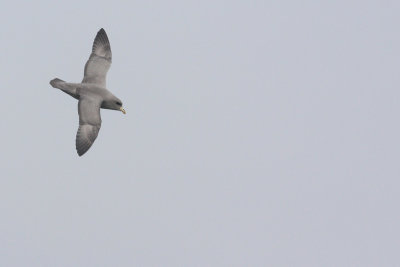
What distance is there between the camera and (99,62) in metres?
38.0

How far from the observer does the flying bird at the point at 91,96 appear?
113 feet

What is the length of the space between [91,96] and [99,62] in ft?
10.6

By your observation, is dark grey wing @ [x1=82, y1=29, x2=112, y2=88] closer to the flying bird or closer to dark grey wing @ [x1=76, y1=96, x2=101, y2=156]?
the flying bird

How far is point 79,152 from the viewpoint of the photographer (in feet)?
111

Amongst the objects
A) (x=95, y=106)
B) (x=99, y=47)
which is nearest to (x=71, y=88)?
(x=95, y=106)

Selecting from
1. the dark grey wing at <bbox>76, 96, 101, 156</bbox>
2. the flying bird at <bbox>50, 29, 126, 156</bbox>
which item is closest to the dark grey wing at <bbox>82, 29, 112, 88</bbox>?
the flying bird at <bbox>50, 29, 126, 156</bbox>

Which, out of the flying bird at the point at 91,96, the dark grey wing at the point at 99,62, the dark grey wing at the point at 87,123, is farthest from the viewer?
the dark grey wing at the point at 99,62

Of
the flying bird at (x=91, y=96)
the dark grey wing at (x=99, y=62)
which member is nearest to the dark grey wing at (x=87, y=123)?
the flying bird at (x=91, y=96)

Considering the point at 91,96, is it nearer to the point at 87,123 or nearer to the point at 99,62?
the point at 87,123

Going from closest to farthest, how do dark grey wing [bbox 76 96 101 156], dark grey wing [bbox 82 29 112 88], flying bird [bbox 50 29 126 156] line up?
1. dark grey wing [bbox 76 96 101 156]
2. flying bird [bbox 50 29 126 156]
3. dark grey wing [bbox 82 29 112 88]

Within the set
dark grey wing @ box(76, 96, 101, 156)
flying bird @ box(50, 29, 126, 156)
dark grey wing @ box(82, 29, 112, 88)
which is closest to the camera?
dark grey wing @ box(76, 96, 101, 156)

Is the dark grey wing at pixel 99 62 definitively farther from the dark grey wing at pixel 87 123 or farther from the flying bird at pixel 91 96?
the dark grey wing at pixel 87 123

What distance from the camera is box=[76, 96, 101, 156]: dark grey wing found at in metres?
34.2

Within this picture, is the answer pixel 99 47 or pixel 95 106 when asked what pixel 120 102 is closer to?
pixel 95 106
